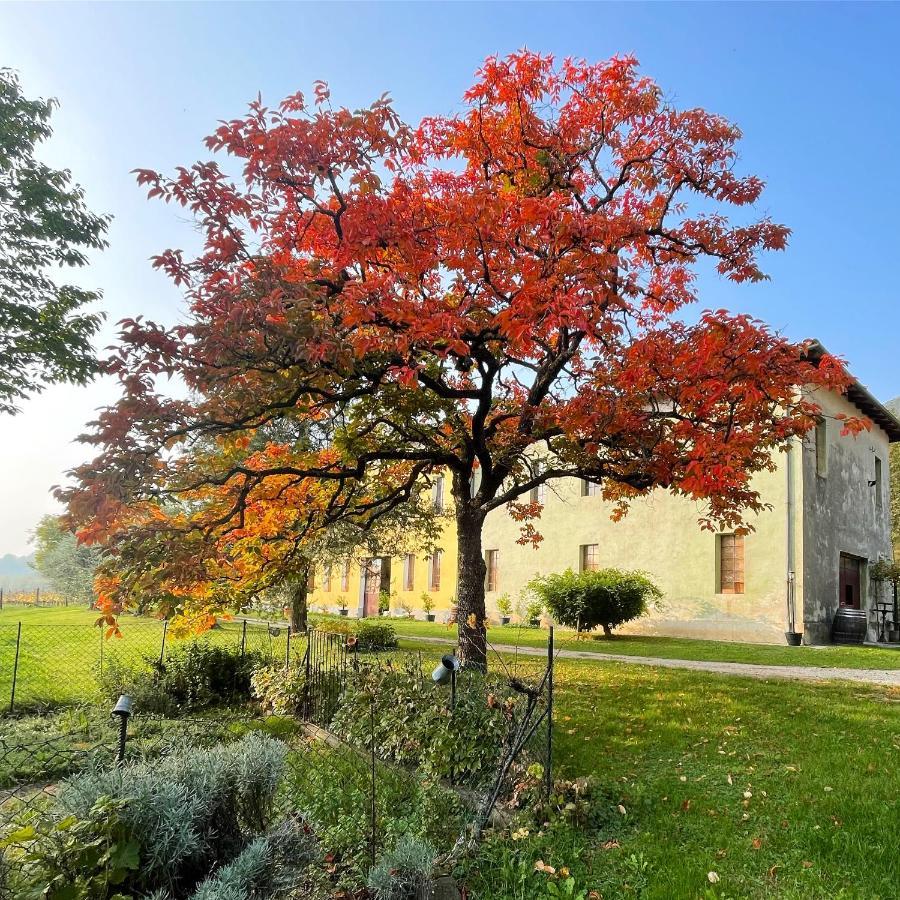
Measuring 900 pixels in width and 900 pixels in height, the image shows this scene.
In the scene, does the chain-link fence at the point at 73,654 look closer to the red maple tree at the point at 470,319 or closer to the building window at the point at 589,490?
the red maple tree at the point at 470,319

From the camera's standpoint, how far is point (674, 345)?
7406 mm

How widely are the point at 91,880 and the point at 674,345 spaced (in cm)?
693

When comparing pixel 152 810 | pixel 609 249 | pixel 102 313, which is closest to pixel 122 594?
pixel 152 810

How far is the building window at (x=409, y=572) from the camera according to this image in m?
27.9

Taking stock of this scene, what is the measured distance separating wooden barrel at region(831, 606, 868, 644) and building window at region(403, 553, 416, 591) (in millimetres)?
15955

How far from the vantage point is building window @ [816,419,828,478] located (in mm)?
17797

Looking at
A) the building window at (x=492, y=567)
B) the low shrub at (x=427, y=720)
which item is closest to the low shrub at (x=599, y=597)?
the building window at (x=492, y=567)

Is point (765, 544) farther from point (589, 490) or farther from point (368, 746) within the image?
point (368, 746)

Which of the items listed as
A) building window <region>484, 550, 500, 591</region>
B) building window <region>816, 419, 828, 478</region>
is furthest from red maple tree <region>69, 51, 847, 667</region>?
building window <region>484, 550, 500, 591</region>

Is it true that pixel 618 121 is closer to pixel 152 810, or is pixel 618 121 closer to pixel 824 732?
pixel 824 732

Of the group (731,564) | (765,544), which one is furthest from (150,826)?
(731,564)

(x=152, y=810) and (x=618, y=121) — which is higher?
(x=618, y=121)

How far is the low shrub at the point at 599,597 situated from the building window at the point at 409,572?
11.3 metres

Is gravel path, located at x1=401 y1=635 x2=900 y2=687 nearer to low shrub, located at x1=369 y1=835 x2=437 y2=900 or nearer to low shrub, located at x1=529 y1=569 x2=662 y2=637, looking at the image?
low shrub, located at x1=529 y1=569 x2=662 y2=637
